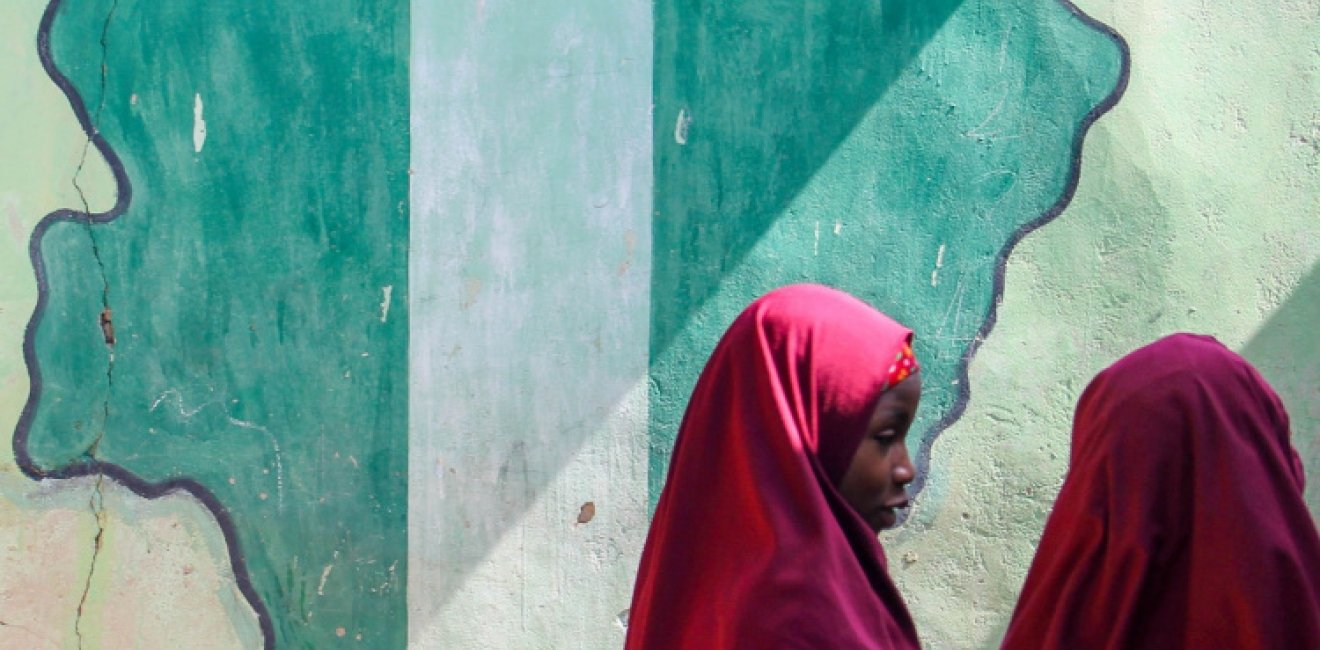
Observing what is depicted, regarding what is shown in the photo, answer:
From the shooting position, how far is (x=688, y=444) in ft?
8.27

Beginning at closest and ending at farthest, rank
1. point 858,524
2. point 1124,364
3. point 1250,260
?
point 858,524 → point 1124,364 → point 1250,260

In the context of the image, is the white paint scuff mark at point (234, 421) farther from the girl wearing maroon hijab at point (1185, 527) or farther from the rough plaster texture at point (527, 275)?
the girl wearing maroon hijab at point (1185, 527)

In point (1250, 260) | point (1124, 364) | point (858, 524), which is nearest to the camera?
point (858, 524)

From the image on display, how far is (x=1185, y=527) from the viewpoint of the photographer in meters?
2.41

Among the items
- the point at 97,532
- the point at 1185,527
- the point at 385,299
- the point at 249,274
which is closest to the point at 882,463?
the point at 1185,527

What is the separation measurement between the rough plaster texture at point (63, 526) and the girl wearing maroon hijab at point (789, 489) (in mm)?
1864

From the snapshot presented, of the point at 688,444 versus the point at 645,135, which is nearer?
the point at 688,444

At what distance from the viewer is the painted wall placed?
392cm

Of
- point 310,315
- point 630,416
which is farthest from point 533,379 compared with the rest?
point 310,315

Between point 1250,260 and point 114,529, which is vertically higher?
point 1250,260

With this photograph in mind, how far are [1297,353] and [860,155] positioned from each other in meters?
1.26

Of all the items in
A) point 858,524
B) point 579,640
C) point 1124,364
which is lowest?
point 579,640

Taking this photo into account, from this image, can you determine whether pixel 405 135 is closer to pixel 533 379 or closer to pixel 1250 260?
pixel 533 379

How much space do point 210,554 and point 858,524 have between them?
2.20 m
